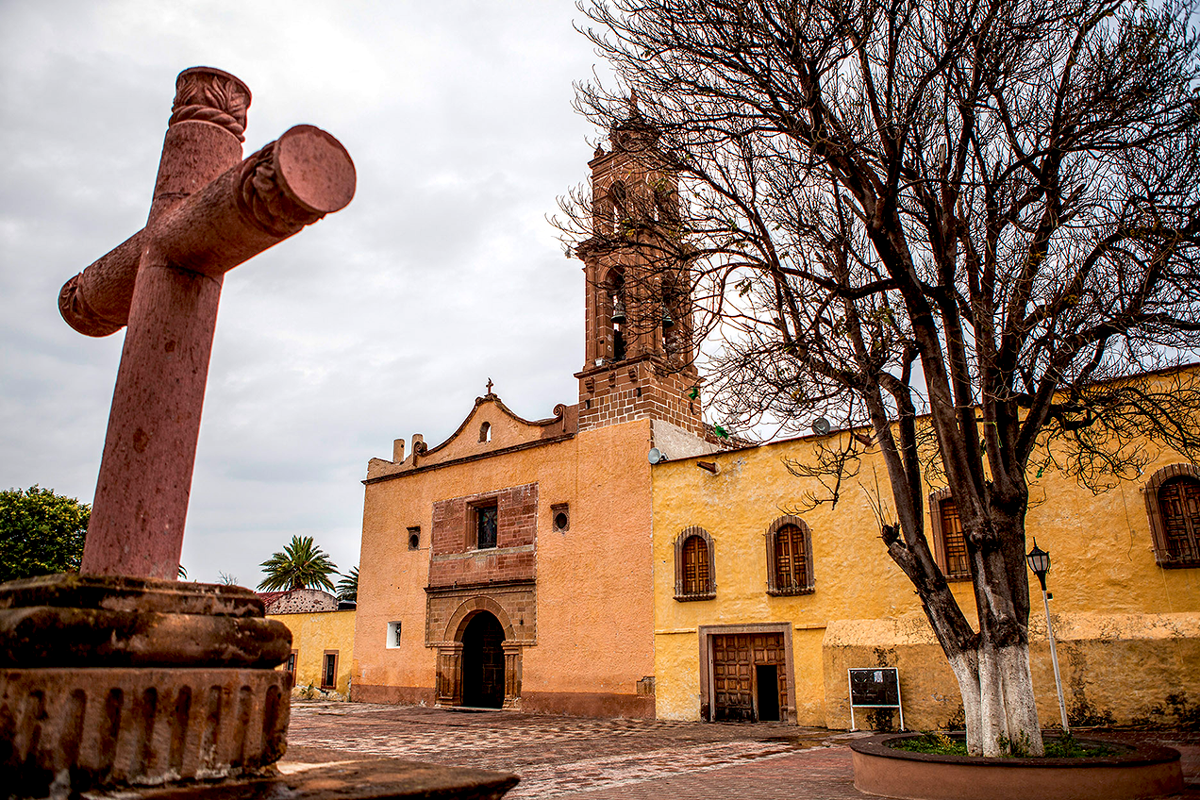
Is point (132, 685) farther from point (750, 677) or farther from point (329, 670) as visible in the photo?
point (329, 670)

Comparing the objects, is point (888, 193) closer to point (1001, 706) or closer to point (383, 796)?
point (1001, 706)

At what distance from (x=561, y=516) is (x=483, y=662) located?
461 centimetres

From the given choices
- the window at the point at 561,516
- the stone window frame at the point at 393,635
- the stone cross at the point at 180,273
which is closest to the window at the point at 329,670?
the stone window frame at the point at 393,635

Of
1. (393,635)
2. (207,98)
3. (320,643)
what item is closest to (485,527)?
(393,635)

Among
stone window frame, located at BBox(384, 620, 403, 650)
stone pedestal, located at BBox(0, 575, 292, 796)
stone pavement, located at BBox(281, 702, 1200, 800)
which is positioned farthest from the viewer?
stone window frame, located at BBox(384, 620, 403, 650)

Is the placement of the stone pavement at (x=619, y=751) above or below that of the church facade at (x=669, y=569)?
below

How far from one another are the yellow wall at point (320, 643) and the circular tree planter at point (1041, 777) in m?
18.6

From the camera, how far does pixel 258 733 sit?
8.96ft

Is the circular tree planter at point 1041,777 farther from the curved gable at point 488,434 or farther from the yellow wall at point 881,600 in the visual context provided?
the curved gable at point 488,434

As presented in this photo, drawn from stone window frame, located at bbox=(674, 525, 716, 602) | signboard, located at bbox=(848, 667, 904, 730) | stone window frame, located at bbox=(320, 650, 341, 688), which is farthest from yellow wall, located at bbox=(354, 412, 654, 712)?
signboard, located at bbox=(848, 667, 904, 730)

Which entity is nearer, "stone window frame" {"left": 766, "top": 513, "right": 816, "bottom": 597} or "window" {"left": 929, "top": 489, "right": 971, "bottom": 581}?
"window" {"left": 929, "top": 489, "right": 971, "bottom": 581}

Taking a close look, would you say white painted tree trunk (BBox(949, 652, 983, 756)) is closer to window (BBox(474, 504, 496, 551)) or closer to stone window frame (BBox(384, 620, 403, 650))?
window (BBox(474, 504, 496, 551))

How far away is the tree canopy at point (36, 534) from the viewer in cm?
1989

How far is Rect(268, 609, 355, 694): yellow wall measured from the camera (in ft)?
72.5
